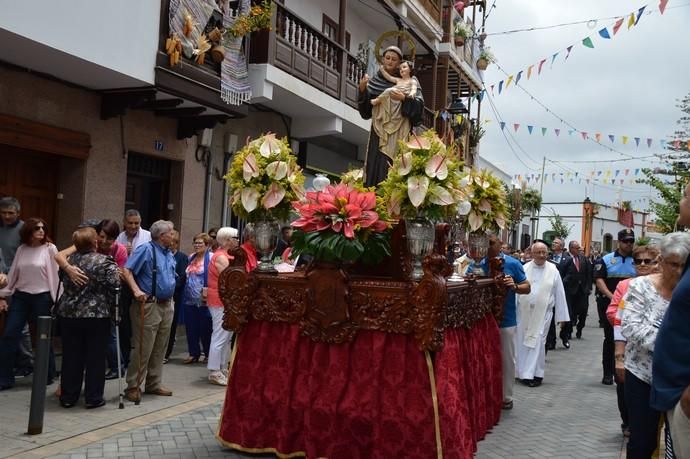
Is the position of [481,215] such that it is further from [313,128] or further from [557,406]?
[313,128]

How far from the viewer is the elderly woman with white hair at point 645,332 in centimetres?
440

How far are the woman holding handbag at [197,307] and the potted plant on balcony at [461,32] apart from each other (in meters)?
16.3

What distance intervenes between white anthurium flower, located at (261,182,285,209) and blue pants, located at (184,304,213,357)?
4396mm

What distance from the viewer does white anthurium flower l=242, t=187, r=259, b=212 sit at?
5660 millimetres

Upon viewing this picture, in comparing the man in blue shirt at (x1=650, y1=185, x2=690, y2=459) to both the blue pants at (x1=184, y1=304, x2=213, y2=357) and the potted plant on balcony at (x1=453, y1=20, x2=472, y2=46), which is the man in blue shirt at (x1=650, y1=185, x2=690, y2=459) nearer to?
the blue pants at (x1=184, y1=304, x2=213, y2=357)

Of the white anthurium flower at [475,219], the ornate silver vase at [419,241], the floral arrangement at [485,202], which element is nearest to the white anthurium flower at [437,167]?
the ornate silver vase at [419,241]

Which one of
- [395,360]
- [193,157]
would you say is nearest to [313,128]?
[193,157]

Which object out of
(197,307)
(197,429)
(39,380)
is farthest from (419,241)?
(197,307)

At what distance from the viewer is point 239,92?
12.0m

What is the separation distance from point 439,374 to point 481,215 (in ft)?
8.17

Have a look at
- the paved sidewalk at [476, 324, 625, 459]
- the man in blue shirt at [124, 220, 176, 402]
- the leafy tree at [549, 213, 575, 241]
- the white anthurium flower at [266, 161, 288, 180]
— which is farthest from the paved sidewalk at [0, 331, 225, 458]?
the leafy tree at [549, 213, 575, 241]

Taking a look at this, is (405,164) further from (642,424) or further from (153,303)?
(153,303)

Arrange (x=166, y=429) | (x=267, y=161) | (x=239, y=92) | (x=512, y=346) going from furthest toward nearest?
(x=239, y=92)
(x=512, y=346)
(x=166, y=429)
(x=267, y=161)

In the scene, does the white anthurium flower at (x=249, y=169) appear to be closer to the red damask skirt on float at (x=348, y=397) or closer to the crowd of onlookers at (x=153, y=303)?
the crowd of onlookers at (x=153, y=303)
